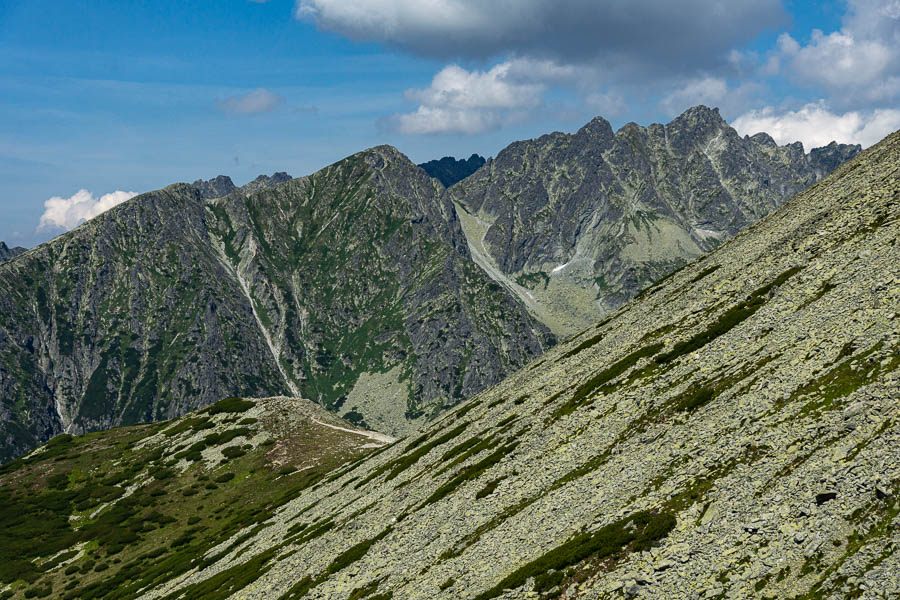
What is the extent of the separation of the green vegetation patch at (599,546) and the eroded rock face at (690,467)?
13 cm

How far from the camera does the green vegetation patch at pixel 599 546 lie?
31438 millimetres

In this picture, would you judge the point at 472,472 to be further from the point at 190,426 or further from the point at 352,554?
the point at 190,426

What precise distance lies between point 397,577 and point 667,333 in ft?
128

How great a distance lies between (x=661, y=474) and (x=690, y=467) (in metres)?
2.01

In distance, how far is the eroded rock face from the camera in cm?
2662

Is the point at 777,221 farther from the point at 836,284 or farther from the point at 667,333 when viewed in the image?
the point at 836,284

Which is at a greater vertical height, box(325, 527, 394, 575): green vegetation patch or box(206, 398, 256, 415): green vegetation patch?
box(206, 398, 256, 415): green vegetation patch

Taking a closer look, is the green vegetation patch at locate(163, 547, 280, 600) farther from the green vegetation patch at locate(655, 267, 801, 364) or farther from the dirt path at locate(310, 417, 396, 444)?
the dirt path at locate(310, 417, 396, 444)

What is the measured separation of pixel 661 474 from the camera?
3719 centimetres

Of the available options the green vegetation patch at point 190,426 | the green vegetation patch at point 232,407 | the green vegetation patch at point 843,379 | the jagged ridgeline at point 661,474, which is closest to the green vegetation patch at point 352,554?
the jagged ridgeline at point 661,474

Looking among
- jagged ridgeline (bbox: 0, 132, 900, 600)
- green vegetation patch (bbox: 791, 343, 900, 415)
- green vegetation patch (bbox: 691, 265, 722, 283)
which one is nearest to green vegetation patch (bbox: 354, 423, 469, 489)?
jagged ridgeline (bbox: 0, 132, 900, 600)

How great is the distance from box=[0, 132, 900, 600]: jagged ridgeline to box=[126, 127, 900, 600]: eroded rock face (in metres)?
0.16

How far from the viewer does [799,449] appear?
1224 inches

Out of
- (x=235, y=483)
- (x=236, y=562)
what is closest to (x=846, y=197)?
(x=236, y=562)
